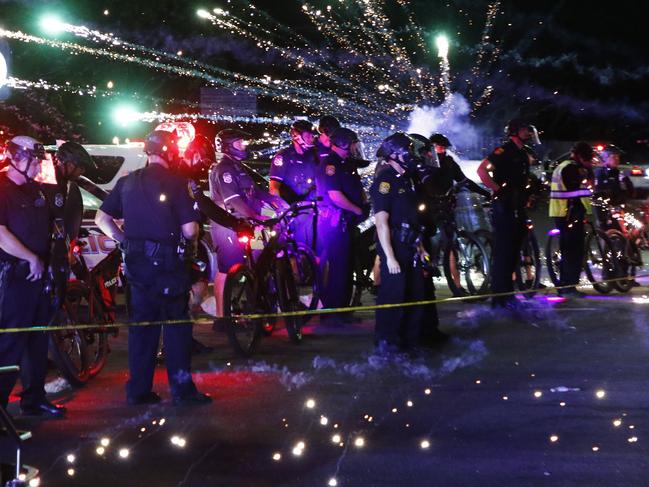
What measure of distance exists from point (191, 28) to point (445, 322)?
55.4ft

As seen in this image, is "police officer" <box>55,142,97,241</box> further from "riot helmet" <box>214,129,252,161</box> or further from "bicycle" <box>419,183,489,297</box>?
"bicycle" <box>419,183,489,297</box>

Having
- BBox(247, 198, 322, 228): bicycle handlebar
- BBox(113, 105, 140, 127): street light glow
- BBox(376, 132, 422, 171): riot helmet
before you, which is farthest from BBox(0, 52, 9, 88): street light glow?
BBox(113, 105, 140, 127): street light glow

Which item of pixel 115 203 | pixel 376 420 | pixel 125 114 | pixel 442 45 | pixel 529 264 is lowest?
pixel 376 420

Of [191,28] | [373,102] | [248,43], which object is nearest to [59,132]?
[191,28]

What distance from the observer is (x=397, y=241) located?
9.12 metres

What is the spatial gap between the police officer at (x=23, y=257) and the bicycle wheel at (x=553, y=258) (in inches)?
276

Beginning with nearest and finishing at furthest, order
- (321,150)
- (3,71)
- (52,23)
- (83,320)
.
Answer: (83,320), (3,71), (321,150), (52,23)

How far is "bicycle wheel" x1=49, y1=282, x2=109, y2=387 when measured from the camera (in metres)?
8.17

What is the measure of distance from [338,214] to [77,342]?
3.32 metres

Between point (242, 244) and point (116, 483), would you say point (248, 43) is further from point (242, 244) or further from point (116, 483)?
point (116, 483)

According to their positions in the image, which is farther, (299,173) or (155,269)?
(299,173)

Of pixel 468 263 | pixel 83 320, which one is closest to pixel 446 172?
pixel 468 263

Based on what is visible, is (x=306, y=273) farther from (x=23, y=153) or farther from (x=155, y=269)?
(x=23, y=153)

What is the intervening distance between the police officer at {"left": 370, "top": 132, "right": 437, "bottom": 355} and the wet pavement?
0.33 meters
